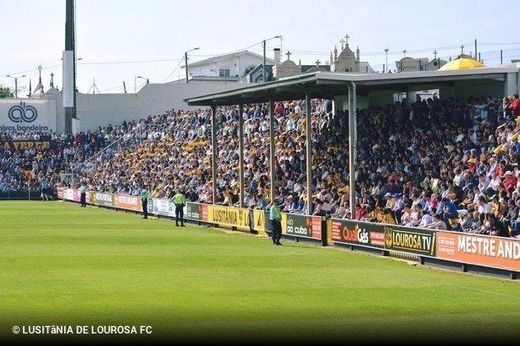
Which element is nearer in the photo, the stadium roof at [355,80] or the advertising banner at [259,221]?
the stadium roof at [355,80]

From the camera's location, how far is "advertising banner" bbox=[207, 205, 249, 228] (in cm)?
4403

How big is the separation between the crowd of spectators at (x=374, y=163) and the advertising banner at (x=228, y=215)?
94 centimetres

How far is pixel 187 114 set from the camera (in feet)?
239

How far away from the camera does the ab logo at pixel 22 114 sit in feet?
298

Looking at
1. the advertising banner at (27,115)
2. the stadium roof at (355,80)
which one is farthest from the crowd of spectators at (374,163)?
the advertising banner at (27,115)

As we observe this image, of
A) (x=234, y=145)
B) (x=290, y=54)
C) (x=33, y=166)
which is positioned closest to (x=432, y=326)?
(x=234, y=145)

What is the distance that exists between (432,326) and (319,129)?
32.8 meters

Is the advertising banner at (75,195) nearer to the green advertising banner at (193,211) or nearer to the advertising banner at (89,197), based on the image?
the advertising banner at (89,197)

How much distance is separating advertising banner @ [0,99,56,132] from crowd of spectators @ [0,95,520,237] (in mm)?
18650

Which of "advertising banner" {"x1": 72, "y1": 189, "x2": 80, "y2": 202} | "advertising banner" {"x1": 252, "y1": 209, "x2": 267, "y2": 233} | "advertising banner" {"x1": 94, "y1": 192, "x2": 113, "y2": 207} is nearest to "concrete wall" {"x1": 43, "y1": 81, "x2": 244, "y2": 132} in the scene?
"advertising banner" {"x1": 72, "y1": 189, "x2": 80, "y2": 202}

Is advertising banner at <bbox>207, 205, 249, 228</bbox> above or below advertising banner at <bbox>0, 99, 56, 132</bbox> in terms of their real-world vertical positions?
below

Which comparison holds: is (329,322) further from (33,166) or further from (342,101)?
(33,166)

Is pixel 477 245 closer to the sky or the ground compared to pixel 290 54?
closer to the ground

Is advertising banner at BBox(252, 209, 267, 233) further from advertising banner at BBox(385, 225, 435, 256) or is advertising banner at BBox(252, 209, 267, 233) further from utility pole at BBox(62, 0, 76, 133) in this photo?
utility pole at BBox(62, 0, 76, 133)
